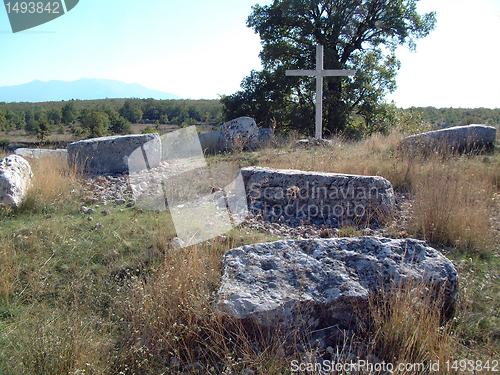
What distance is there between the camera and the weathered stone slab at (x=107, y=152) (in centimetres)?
768

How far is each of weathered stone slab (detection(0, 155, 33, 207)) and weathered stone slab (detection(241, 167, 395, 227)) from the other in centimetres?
365

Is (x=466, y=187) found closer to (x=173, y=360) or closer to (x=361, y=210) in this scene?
(x=361, y=210)

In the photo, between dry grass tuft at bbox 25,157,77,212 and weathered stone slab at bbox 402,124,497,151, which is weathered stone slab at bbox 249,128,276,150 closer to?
weathered stone slab at bbox 402,124,497,151

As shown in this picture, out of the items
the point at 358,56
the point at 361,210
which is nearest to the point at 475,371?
the point at 361,210

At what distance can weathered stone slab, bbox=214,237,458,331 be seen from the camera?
7.57 feet

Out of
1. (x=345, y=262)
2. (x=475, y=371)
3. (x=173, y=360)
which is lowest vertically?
(x=173, y=360)

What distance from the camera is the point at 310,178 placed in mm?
5012

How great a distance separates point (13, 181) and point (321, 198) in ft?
15.9

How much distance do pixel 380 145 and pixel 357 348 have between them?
7.33 meters

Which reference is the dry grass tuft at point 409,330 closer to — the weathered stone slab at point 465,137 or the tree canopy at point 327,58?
the weathered stone slab at point 465,137

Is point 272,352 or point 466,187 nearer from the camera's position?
point 272,352

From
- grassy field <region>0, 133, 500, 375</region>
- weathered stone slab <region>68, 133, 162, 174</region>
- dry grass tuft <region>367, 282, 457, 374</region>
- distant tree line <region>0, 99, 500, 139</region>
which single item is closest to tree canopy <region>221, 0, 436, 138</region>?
distant tree line <region>0, 99, 500, 139</region>

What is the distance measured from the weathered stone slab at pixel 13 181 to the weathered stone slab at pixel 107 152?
1967 mm

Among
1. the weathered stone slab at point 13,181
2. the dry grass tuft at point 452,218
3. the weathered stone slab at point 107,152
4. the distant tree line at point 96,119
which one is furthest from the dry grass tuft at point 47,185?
the distant tree line at point 96,119
